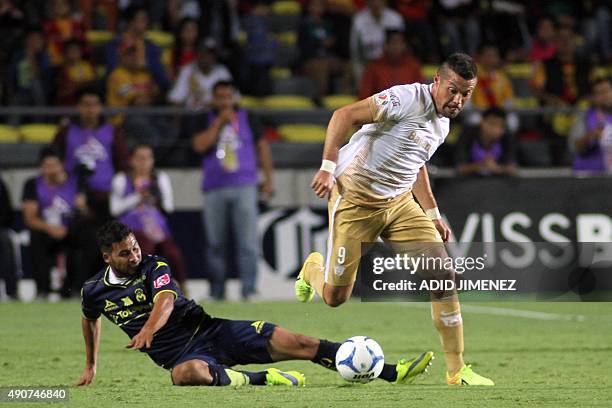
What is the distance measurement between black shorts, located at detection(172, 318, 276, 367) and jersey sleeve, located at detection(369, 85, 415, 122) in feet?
4.97

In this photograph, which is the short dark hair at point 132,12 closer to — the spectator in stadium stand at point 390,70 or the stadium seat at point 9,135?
the stadium seat at point 9,135

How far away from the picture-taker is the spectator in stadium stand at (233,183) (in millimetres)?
13539

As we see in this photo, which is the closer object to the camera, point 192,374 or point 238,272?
point 192,374

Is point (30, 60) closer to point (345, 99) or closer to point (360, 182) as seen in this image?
point (345, 99)

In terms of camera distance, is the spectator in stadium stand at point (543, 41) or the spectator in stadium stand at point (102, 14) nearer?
the spectator in stadium stand at point (102, 14)

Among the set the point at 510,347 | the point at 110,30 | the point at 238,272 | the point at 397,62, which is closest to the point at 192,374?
the point at 510,347

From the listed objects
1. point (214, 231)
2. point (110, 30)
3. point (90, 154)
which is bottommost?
point (214, 231)

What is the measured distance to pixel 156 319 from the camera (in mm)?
7168

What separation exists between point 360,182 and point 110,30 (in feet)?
30.8

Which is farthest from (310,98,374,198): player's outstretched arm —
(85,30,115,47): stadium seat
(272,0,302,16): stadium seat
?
(272,0,302,16): stadium seat

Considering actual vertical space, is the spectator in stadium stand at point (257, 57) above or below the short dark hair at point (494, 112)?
above

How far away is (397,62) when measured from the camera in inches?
593

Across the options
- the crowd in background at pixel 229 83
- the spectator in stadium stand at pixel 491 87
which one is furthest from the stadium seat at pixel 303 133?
the spectator in stadium stand at pixel 491 87

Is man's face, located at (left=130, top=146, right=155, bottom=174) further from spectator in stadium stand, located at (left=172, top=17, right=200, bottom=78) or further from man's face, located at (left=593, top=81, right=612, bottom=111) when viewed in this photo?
man's face, located at (left=593, top=81, right=612, bottom=111)
